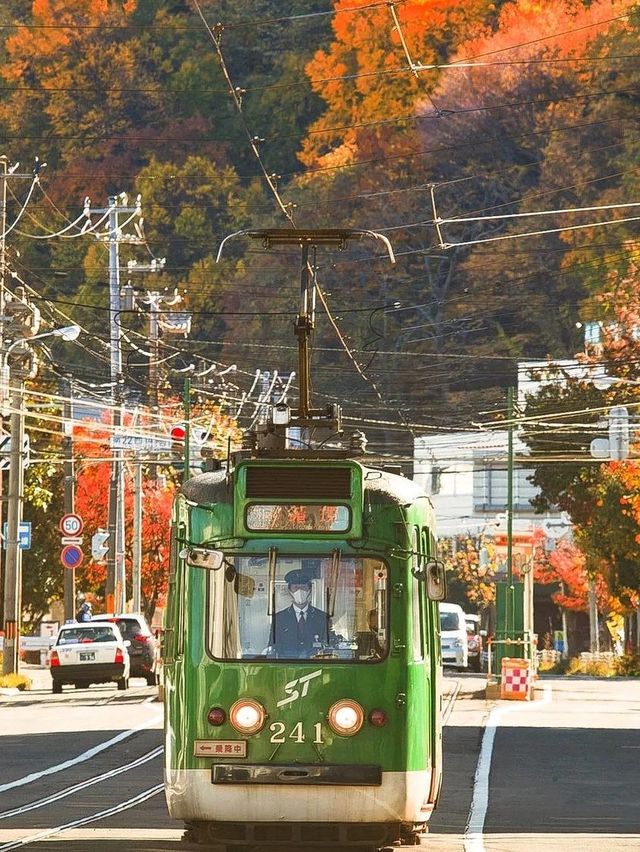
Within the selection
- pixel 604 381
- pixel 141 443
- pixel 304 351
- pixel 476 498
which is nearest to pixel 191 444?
pixel 141 443

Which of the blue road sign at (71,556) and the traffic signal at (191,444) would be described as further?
the traffic signal at (191,444)

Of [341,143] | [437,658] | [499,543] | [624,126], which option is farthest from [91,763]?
[341,143]

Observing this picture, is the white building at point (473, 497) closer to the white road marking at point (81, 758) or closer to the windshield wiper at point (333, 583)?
the white road marking at point (81, 758)

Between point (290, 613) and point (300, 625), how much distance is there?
0.10m

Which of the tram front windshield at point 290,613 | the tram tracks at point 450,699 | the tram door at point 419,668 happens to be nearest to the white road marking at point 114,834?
the tram door at point 419,668

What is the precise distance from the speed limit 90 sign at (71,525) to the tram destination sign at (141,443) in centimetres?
684

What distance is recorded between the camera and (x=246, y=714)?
560 inches

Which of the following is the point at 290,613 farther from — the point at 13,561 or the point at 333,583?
the point at 13,561

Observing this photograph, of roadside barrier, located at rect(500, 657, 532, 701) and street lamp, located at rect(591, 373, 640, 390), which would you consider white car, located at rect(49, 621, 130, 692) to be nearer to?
roadside barrier, located at rect(500, 657, 532, 701)

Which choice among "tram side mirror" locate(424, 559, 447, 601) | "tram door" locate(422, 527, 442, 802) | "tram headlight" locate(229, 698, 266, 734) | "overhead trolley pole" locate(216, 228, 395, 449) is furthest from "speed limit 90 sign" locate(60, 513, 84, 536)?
"tram headlight" locate(229, 698, 266, 734)

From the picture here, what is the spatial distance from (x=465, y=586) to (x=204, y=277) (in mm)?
17382

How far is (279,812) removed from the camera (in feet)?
46.0

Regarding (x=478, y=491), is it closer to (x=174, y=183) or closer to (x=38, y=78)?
(x=174, y=183)

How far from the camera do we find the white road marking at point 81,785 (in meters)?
19.1
